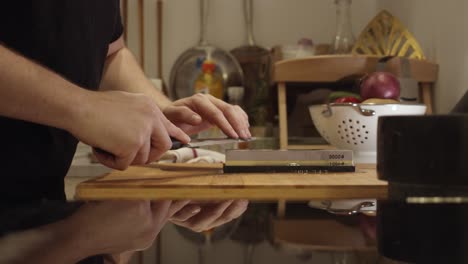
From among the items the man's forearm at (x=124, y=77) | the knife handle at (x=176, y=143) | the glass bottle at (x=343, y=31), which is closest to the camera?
the knife handle at (x=176, y=143)

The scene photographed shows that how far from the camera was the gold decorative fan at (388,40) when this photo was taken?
1.31 metres

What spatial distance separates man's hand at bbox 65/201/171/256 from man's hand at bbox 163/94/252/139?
0.41m

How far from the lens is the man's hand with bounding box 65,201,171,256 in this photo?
0.25 m

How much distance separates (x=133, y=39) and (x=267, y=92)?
556 mm

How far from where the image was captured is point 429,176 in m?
0.34

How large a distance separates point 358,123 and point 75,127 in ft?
1.62

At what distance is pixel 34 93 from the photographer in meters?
0.49

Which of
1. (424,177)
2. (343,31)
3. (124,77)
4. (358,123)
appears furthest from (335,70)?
Answer: (424,177)

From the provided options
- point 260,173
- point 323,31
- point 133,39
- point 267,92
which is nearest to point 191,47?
point 133,39

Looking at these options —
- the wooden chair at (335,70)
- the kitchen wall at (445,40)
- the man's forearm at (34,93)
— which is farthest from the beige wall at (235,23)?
the man's forearm at (34,93)

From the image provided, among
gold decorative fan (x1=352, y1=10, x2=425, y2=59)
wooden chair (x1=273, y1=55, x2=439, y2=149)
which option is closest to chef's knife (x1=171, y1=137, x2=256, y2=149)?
wooden chair (x1=273, y1=55, x2=439, y2=149)

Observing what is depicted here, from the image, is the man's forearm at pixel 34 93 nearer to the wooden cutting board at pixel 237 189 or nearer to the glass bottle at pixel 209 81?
the wooden cutting board at pixel 237 189

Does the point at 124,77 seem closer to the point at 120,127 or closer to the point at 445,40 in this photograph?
the point at 120,127

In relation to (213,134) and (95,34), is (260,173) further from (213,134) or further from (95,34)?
(213,134)
